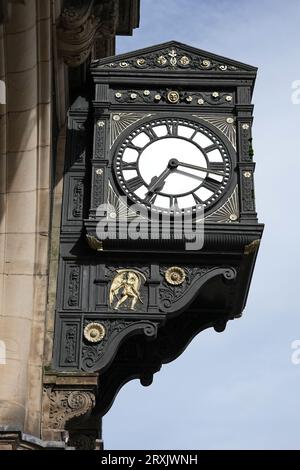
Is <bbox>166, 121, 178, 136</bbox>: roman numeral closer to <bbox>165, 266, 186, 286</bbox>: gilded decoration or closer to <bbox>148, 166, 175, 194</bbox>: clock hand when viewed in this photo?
<bbox>148, 166, 175, 194</bbox>: clock hand

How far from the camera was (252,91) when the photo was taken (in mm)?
13656

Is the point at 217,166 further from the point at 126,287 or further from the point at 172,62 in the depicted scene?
the point at 126,287

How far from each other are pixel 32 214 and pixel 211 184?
216 cm

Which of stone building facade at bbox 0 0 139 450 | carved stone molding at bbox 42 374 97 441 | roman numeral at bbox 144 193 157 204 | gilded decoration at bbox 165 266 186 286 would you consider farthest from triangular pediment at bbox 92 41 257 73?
carved stone molding at bbox 42 374 97 441

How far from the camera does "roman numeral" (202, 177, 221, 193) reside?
12898 millimetres

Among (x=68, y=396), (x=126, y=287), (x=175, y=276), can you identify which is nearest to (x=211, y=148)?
(x=175, y=276)

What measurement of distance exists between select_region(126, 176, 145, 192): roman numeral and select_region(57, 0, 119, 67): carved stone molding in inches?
63.6

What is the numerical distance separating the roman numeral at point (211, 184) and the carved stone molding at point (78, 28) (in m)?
2.12

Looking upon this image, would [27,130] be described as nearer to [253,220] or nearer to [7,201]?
[7,201]

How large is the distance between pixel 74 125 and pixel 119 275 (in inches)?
94.8

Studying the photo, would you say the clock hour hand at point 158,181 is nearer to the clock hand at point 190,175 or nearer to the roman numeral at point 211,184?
the clock hand at point 190,175

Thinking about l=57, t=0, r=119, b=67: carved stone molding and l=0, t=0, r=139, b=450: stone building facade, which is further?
l=57, t=0, r=119, b=67: carved stone molding

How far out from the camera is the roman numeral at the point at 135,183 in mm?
12883
